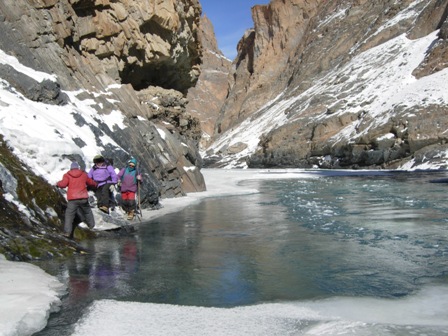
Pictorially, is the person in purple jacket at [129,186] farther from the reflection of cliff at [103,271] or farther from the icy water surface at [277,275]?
the reflection of cliff at [103,271]

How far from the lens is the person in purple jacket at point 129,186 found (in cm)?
1341

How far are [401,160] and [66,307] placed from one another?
55.6 meters

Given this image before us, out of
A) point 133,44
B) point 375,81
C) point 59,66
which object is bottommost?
point 59,66

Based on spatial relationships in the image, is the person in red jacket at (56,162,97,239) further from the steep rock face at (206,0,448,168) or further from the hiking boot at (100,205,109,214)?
the steep rock face at (206,0,448,168)

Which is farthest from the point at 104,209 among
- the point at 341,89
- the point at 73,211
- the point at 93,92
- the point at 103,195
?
the point at 341,89

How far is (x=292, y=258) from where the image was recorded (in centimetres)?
874

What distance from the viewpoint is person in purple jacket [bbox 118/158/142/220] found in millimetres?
13406

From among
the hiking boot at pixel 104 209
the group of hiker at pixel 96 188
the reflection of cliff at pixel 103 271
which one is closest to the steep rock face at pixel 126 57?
the group of hiker at pixel 96 188

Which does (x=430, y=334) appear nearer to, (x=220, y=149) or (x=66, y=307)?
(x=66, y=307)

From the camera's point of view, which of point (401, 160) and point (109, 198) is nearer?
point (109, 198)

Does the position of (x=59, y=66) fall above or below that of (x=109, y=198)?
above

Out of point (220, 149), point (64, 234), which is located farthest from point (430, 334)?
→ point (220, 149)

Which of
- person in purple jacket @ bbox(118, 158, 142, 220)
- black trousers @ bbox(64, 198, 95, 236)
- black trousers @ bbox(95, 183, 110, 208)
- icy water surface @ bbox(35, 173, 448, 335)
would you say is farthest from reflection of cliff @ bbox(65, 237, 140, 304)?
person in purple jacket @ bbox(118, 158, 142, 220)

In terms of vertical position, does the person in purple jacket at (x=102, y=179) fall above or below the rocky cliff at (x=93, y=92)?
below
